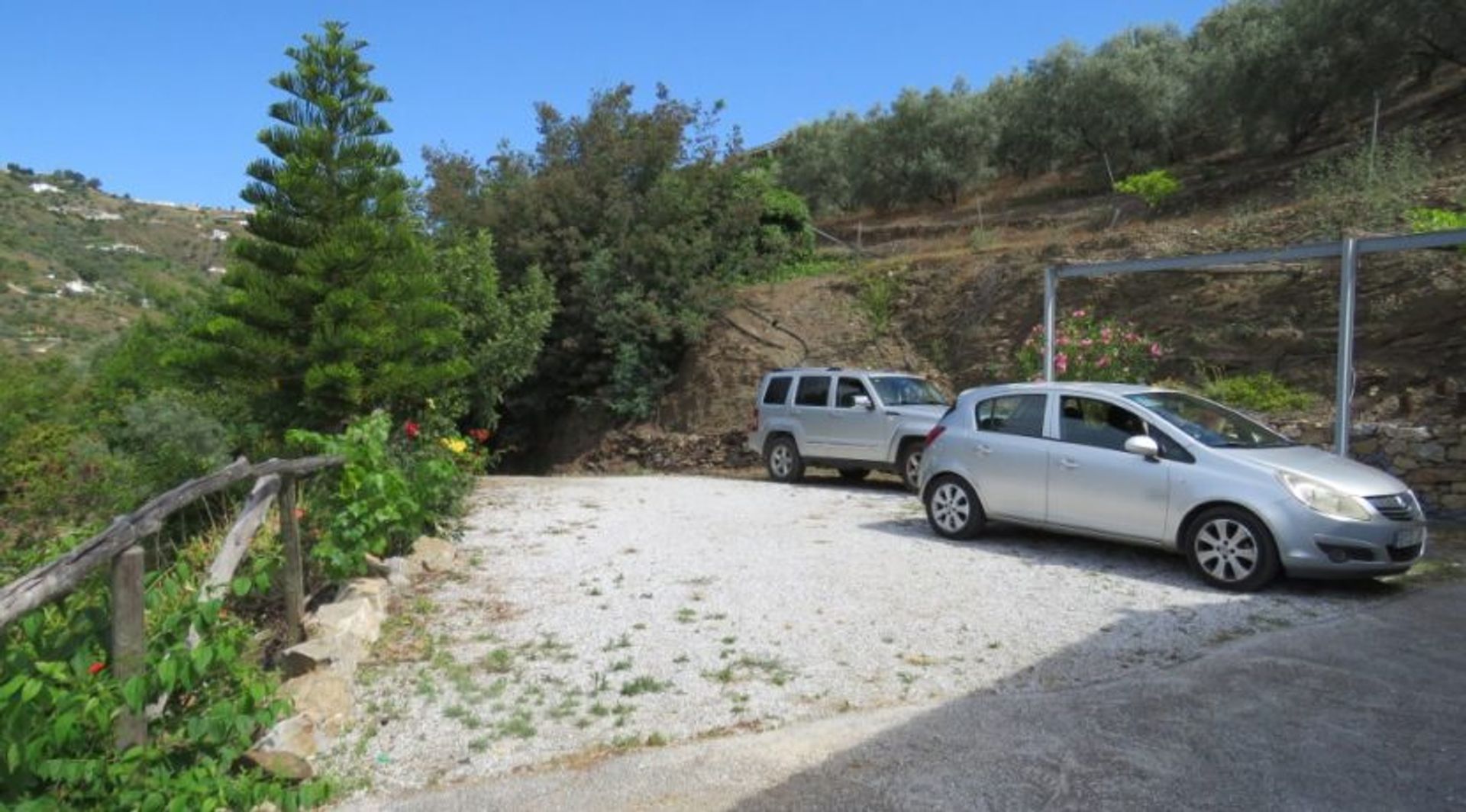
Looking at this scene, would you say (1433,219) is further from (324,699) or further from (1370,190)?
(324,699)

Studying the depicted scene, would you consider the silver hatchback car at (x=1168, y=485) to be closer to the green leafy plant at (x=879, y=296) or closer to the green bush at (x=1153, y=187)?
the green leafy plant at (x=879, y=296)

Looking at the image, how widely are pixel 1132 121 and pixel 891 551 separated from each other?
25.8 meters

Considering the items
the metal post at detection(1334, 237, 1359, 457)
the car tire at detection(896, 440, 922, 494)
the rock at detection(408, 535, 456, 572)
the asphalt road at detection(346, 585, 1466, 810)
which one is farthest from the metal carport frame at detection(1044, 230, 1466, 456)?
the rock at detection(408, 535, 456, 572)

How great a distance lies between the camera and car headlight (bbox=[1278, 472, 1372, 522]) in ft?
22.7

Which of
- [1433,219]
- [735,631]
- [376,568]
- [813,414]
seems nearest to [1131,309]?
[1433,219]

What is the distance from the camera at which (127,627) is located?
3789 millimetres

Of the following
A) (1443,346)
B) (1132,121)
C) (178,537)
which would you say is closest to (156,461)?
(178,537)

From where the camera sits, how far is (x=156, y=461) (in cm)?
1120

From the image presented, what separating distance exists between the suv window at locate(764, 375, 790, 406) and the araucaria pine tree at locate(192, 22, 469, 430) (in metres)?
4.77

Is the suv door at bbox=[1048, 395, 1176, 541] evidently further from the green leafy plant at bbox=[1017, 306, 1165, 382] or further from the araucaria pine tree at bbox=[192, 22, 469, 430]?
the araucaria pine tree at bbox=[192, 22, 469, 430]

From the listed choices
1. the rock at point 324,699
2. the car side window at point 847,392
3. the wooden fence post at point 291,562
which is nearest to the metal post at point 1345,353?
the car side window at point 847,392

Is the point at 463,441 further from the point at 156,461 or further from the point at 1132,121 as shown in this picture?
the point at 1132,121

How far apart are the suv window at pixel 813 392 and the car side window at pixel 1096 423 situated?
20.3 feet

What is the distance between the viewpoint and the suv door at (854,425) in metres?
13.8
